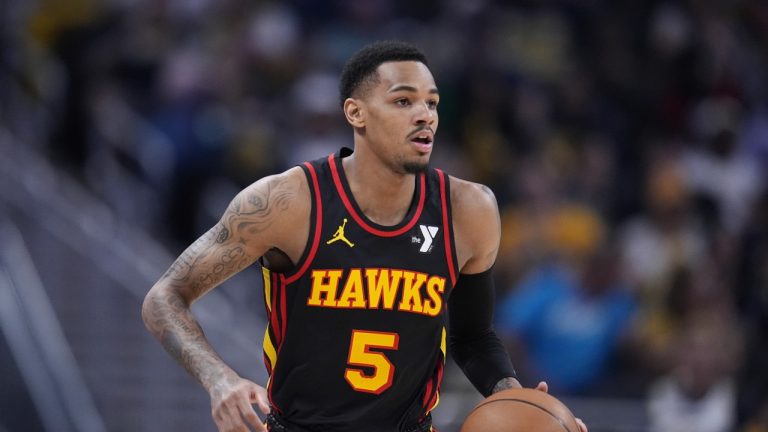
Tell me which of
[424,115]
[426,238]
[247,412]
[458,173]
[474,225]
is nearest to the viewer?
[247,412]

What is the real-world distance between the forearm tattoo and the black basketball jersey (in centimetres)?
19

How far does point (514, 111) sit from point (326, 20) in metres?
2.86

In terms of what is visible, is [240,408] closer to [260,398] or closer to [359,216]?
[260,398]

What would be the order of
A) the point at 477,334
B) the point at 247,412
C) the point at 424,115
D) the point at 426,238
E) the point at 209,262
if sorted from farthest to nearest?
the point at 477,334
the point at 426,238
the point at 424,115
the point at 209,262
the point at 247,412

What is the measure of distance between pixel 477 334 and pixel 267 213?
1.21 metres

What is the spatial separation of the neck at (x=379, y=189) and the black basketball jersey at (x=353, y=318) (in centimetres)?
6

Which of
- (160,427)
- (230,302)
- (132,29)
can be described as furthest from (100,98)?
(160,427)

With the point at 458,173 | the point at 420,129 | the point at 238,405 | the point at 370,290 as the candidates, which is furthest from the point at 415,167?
the point at 458,173

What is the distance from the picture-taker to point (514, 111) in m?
13.2

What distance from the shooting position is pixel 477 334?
6.02m

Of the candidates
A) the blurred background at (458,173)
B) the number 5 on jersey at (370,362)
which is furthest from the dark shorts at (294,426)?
the blurred background at (458,173)

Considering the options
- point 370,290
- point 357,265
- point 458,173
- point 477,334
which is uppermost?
point 357,265

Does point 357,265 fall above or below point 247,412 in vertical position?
above

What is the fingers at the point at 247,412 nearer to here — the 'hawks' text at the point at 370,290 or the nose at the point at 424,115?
the 'hawks' text at the point at 370,290
